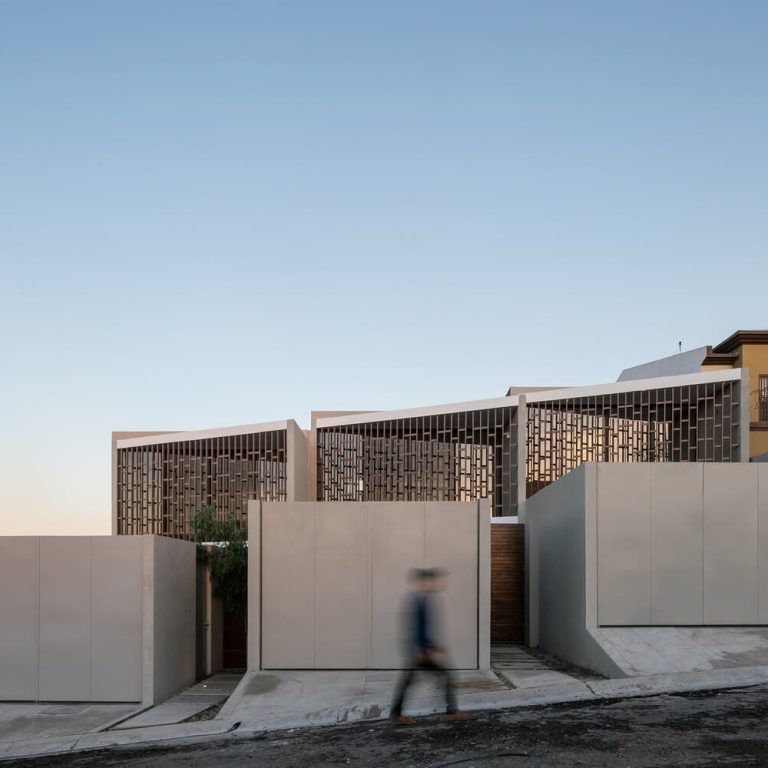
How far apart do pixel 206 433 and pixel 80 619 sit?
10.6m

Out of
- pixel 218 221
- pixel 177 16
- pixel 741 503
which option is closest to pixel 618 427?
pixel 741 503

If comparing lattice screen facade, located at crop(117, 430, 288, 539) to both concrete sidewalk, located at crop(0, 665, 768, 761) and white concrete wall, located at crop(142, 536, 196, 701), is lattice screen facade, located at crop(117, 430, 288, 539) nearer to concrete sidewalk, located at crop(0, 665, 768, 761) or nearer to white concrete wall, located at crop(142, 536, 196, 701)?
white concrete wall, located at crop(142, 536, 196, 701)

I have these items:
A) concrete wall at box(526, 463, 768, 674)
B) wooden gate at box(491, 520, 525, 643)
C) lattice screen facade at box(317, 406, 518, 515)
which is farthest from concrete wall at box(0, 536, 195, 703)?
lattice screen facade at box(317, 406, 518, 515)

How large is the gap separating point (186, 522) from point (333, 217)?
30.9 feet

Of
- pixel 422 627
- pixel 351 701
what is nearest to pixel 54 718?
pixel 351 701

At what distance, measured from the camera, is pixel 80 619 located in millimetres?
12141

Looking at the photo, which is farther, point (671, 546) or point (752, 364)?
point (752, 364)

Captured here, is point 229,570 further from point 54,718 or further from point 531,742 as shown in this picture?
point 531,742

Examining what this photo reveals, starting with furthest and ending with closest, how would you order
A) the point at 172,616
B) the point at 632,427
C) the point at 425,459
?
1. the point at 425,459
2. the point at 632,427
3. the point at 172,616

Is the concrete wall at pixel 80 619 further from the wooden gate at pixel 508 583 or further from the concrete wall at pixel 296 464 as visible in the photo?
the wooden gate at pixel 508 583

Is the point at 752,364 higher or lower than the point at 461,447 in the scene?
higher

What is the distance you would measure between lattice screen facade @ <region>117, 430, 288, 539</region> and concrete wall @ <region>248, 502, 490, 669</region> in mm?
8697

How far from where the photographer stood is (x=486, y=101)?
54.1 feet

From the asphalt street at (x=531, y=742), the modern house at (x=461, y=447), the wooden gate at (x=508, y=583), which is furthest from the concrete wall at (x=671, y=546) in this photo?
the modern house at (x=461, y=447)
